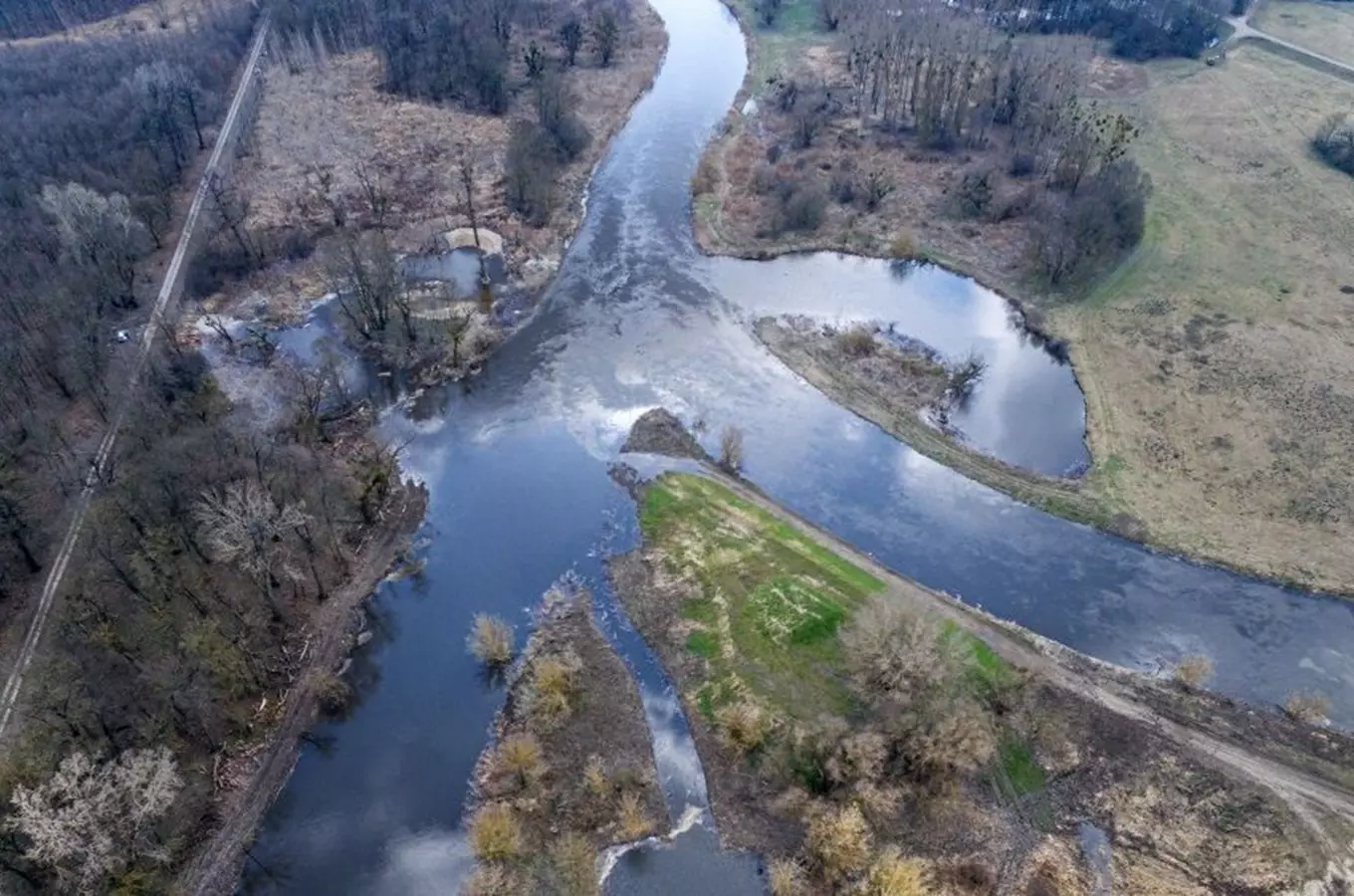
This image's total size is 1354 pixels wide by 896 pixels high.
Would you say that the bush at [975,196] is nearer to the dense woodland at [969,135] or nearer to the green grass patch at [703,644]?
the dense woodland at [969,135]

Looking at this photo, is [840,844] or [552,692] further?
[552,692]

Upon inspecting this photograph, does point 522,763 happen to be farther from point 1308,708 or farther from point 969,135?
point 969,135

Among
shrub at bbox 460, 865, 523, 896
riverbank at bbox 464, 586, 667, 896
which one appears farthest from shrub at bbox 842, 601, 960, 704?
shrub at bbox 460, 865, 523, 896

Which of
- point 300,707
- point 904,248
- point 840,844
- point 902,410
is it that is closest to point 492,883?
point 300,707

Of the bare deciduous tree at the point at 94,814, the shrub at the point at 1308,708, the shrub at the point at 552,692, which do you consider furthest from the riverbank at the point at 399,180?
the shrub at the point at 1308,708

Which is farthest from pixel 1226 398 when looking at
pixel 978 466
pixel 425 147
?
pixel 425 147
